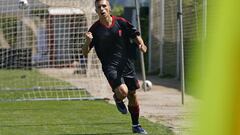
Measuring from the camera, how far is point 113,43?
26.8ft

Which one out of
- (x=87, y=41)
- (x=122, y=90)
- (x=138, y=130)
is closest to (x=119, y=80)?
(x=122, y=90)

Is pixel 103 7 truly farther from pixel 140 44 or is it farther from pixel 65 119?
pixel 65 119

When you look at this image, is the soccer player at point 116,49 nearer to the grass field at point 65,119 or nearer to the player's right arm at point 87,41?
the player's right arm at point 87,41

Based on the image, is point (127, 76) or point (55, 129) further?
point (55, 129)

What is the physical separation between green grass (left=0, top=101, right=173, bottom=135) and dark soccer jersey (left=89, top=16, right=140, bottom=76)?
3.37 ft

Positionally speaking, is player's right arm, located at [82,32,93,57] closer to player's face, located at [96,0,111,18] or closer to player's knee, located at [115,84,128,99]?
player's face, located at [96,0,111,18]

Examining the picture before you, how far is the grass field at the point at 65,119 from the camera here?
8.49 meters

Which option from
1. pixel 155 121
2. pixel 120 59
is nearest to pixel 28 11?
pixel 155 121

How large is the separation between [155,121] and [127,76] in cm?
195

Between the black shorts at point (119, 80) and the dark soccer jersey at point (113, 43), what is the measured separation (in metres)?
0.13

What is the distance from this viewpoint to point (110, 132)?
27.2 ft

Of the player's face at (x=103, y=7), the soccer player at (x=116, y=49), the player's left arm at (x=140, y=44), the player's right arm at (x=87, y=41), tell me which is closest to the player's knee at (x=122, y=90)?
the soccer player at (x=116, y=49)

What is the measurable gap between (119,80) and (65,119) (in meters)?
2.46

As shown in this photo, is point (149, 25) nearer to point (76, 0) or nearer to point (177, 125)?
point (76, 0)
